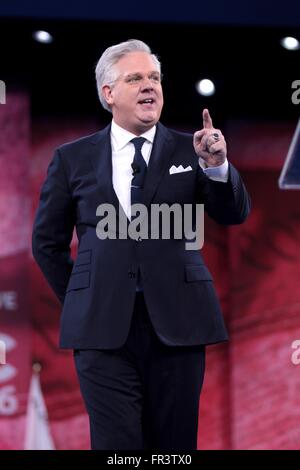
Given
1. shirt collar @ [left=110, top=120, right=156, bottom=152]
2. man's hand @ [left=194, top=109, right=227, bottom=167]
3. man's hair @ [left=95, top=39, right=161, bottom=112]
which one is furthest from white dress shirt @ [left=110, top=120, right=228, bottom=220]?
man's hand @ [left=194, top=109, right=227, bottom=167]

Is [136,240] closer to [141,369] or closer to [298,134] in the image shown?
[141,369]

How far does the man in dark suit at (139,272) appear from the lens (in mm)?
2119

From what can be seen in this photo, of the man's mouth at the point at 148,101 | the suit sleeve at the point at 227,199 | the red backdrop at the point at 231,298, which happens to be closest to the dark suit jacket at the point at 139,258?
the suit sleeve at the point at 227,199

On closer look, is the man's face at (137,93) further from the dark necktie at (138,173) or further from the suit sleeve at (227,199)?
the suit sleeve at (227,199)

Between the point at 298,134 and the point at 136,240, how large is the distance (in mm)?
2159

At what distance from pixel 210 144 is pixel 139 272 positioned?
39 cm

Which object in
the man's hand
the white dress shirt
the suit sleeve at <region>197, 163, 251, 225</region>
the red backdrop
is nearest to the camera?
the man's hand

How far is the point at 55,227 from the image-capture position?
2359 millimetres

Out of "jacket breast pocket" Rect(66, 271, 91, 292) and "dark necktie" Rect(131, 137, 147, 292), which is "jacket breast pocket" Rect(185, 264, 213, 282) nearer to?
"dark necktie" Rect(131, 137, 147, 292)

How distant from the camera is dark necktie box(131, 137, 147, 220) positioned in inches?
86.3

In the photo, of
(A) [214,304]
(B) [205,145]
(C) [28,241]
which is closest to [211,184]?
(B) [205,145]

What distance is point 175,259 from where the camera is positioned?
2.19 metres

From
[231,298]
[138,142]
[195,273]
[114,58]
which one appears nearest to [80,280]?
[195,273]

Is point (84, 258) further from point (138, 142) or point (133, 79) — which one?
point (133, 79)
